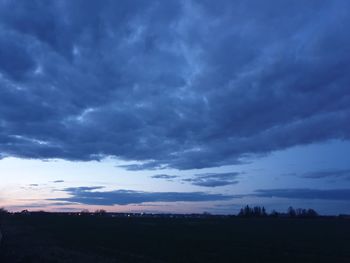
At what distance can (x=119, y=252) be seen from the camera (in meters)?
39.2

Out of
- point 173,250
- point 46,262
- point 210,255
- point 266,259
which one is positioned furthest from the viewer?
point 173,250

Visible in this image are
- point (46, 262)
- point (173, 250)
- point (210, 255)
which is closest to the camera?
point (46, 262)

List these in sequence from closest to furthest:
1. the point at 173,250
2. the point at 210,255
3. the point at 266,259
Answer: the point at 266,259 → the point at 210,255 → the point at 173,250

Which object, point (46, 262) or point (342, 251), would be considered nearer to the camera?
point (46, 262)

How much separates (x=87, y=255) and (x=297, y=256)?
17.3 m

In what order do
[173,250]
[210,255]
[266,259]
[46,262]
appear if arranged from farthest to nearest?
[173,250]
[210,255]
[266,259]
[46,262]

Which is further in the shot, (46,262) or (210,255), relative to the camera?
(210,255)

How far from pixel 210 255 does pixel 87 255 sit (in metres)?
10.2

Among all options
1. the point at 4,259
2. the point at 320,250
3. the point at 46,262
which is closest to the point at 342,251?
the point at 320,250

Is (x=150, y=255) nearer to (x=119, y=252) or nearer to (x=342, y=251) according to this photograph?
(x=119, y=252)

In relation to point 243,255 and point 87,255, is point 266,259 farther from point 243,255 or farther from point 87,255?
point 87,255

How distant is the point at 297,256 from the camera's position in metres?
36.7

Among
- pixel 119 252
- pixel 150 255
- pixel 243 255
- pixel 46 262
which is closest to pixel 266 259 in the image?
pixel 243 255

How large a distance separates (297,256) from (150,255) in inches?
483
